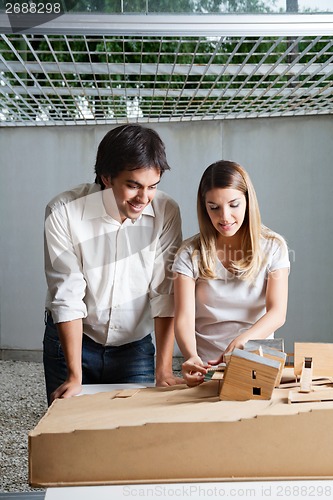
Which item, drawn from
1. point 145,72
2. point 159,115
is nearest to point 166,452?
point 145,72

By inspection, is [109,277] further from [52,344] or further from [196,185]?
[196,185]

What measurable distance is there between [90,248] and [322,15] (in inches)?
22.6

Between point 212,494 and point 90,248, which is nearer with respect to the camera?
point 212,494

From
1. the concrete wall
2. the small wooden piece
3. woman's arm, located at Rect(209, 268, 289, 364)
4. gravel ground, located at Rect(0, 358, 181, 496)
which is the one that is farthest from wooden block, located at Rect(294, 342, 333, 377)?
the concrete wall

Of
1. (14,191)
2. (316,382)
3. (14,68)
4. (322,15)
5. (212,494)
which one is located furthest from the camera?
(14,191)

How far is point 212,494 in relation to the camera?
70 centimetres

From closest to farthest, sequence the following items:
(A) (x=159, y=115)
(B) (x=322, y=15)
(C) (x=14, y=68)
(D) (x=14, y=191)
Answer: (B) (x=322, y=15), (C) (x=14, y=68), (A) (x=159, y=115), (D) (x=14, y=191)

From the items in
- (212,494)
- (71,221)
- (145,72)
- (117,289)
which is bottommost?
(212,494)

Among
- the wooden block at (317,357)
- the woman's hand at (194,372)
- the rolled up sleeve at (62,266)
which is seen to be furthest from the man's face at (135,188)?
the wooden block at (317,357)

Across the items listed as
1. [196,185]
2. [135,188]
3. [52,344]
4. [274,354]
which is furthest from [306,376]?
[196,185]

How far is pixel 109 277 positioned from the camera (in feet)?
4.20

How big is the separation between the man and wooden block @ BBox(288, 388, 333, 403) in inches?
15.5

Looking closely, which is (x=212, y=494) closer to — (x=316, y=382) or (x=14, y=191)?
(x=316, y=382)

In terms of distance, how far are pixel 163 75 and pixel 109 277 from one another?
657mm
